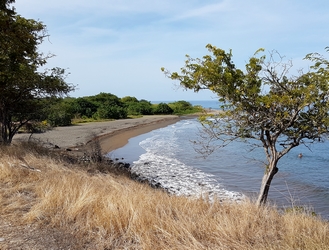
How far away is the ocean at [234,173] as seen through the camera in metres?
12.0

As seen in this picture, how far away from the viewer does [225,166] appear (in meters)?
17.9

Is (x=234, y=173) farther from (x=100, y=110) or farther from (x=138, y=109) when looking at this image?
(x=138, y=109)

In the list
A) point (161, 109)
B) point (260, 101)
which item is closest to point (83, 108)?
point (161, 109)

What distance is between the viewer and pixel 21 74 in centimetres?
1090

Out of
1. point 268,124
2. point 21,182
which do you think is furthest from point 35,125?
point 268,124

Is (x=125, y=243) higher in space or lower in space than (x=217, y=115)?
lower

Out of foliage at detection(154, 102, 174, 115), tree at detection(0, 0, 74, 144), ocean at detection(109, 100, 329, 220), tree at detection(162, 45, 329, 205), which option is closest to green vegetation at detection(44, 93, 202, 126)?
foliage at detection(154, 102, 174, 115)

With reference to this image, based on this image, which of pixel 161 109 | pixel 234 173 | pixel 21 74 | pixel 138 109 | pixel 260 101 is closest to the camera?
pixel 260 101

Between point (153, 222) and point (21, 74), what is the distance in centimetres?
871

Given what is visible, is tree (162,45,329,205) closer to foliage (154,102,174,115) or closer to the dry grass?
the dry grass

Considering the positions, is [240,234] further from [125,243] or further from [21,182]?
[21,182]

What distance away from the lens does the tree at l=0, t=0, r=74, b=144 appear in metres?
9.85

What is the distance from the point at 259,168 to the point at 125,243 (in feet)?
47.1

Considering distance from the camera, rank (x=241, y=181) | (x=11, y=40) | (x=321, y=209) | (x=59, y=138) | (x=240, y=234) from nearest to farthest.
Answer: (x=240, y=234)
(x=11, y=40)
(x=321, y=209)
(x=241, y=181)
(x=59, y=138)
